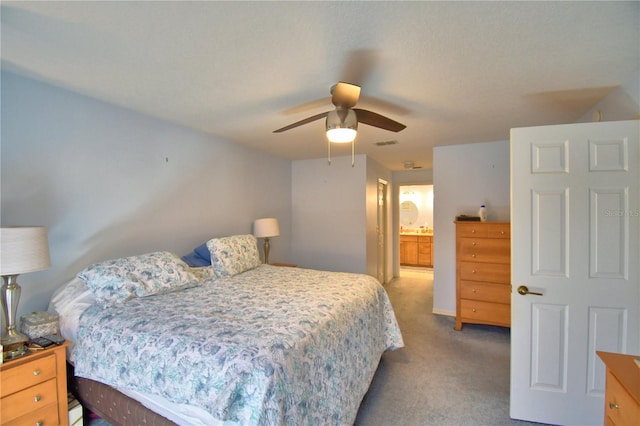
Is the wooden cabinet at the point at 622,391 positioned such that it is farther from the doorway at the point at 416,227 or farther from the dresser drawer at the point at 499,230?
the doorway at the point at 416,227

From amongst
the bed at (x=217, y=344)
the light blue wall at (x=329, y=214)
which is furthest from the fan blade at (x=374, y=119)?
the light blue wall at (x=329, y=214)

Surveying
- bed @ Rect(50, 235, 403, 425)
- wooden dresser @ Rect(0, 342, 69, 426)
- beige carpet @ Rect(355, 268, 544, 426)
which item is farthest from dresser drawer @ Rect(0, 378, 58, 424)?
beige carpet @ Rect(355, 268, 544, 426)

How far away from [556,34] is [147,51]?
87.7 inches

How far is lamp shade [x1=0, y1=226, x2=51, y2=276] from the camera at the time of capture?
1.54 meters

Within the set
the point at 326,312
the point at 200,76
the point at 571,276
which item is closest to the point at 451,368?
the point at 571,276

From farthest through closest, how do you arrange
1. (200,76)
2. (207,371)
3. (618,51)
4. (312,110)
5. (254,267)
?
(254,267)
(312,110)
(200,76)
(618,51)
(207,371)

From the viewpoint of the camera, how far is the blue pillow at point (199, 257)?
296 centimetres

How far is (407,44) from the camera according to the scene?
1.58m

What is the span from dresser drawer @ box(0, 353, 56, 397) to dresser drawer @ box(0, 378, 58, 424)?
3 centimetres

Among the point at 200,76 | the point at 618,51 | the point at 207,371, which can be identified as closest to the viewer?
the point at 207,371

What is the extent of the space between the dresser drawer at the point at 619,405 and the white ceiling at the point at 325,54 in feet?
5.26

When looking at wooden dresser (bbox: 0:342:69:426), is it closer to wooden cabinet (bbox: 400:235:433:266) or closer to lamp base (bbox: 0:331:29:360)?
lamp base (bbox: 0:331:29:360)

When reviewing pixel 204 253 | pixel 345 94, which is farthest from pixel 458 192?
pixel 204 253

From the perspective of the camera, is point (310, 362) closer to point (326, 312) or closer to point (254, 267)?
point (326, 312)
